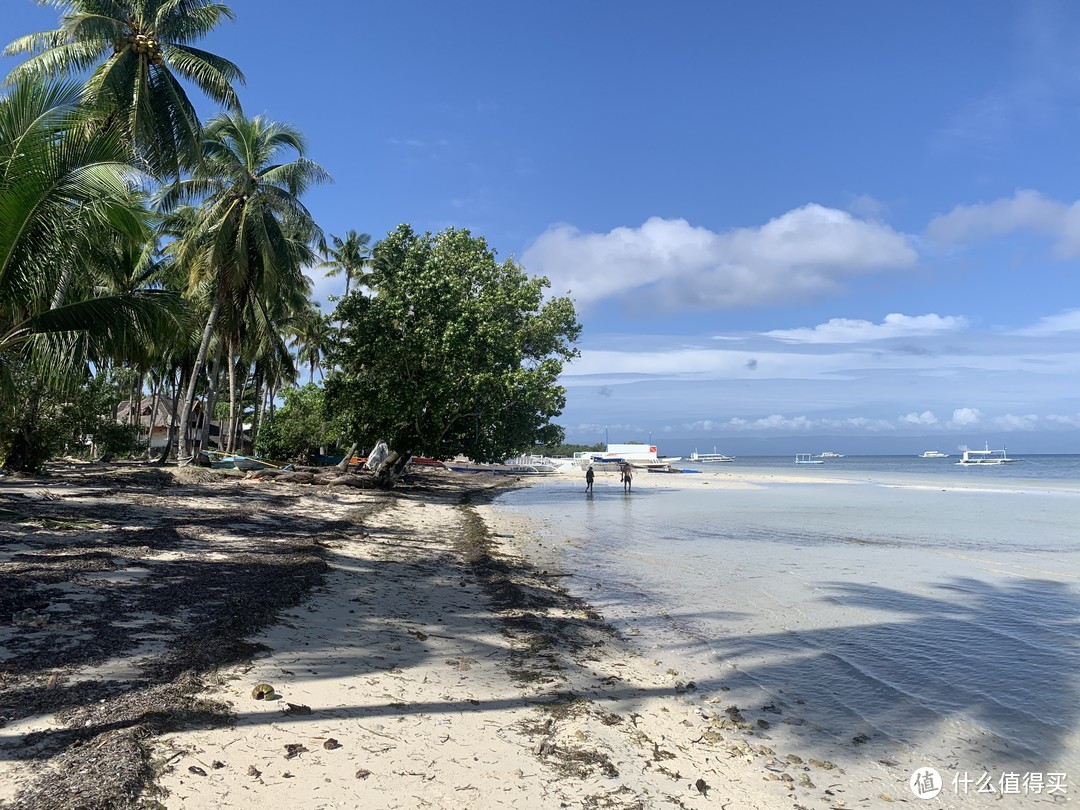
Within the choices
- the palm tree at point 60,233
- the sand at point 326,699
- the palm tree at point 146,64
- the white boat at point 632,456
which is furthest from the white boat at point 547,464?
the sand at point 326,699

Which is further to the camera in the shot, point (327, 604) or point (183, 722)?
point (327, 604)

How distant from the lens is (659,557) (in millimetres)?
13898

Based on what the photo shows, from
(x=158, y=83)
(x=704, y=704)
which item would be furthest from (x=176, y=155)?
(x=704, y=704)

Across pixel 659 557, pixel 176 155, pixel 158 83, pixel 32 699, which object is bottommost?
pixel 659 557

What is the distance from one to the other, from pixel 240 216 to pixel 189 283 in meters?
3.32

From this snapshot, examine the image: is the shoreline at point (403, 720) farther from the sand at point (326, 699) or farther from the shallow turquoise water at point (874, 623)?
the shallow turquoise water at point (874, 623)

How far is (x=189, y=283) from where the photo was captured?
24.3m

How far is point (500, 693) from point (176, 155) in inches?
705

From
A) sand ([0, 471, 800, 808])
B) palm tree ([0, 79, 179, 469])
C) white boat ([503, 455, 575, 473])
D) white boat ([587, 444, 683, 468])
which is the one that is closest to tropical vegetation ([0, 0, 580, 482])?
palm tree ([0, 79, 179, 469])

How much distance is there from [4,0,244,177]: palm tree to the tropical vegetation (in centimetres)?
5

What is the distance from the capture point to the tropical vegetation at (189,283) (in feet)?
30.3

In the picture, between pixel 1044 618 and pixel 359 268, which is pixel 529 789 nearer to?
pixel 1044 618
